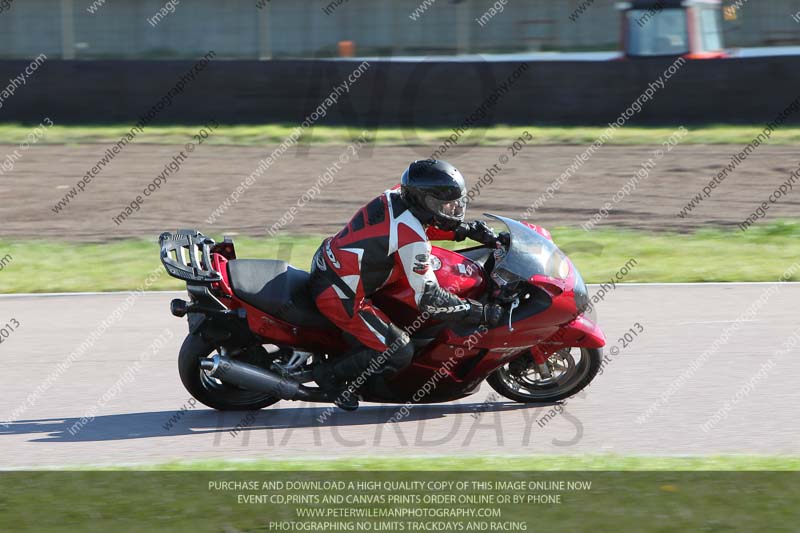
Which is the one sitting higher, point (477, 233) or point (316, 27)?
point (477, 233)

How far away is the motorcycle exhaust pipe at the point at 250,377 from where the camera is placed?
7438 millimetres

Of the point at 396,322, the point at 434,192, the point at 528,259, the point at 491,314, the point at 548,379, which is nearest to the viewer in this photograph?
the point at 434,192

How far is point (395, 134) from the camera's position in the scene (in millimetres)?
21547

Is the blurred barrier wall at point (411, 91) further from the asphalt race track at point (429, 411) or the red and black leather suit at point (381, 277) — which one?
the red and black leather suit at point (381, 277)

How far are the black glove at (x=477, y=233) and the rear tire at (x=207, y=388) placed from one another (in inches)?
65.5

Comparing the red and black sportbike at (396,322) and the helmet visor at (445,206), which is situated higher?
the helmet visor at (445,206)

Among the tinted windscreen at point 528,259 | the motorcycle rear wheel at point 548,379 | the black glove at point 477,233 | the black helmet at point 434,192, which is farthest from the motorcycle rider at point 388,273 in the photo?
the motorcycle rear wheel at point 548,379

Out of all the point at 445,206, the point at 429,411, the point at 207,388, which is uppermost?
the point at 445,206

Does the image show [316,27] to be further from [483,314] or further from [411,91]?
[483,314]

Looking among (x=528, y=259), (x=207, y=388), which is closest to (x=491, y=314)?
(x=528, y=259)

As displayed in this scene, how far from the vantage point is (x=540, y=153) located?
20.0 metres

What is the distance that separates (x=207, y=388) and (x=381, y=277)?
4.92 feet

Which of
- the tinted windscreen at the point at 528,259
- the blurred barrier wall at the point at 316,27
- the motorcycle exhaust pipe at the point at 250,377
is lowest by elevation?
the blurred barrier wall at the point at 316,27
